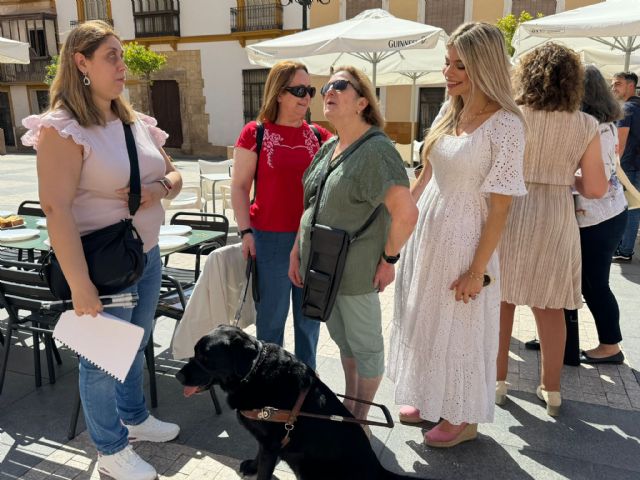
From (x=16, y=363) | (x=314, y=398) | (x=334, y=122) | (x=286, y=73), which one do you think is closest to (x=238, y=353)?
(x=314, y=398)

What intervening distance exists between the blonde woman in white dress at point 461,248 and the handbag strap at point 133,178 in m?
1.24

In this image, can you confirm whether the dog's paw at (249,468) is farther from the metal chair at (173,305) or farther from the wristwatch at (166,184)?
the wristwatch at (166,184)

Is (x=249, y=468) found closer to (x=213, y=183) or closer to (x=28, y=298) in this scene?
(x=28, y=298)

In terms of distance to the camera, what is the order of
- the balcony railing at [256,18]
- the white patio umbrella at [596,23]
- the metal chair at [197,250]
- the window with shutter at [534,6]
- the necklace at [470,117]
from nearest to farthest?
the necklace at [470,117], the metal chair at [197,250], the white patio umbrella at [596,23], the window with shutter at [534,6], the balcony railing at [256,18]

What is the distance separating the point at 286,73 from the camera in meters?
2.43

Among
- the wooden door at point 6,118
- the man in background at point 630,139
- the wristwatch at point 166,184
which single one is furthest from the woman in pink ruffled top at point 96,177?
the wooden door at point 6,118

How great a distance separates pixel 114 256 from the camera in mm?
1925

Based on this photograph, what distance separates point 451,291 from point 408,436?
869mm

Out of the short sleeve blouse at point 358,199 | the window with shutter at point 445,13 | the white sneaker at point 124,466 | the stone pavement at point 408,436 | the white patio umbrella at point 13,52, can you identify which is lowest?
the stone pavement at point 408,436

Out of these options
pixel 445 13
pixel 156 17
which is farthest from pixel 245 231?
pixel 156 17

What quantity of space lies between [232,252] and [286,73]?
923 mm

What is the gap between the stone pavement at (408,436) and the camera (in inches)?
92.5

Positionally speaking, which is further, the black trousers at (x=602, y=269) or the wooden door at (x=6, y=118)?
the wooden door at (x=6, y=118)

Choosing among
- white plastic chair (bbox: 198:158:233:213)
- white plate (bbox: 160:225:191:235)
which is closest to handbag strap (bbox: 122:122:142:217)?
white plate (bbox: 160:225:191:235)
